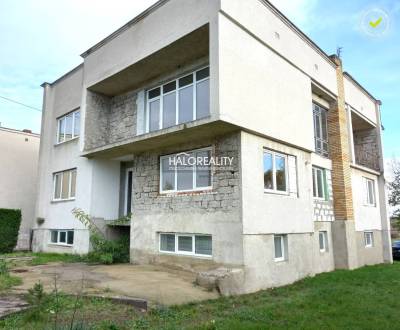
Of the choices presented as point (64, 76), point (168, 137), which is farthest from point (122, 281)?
point (64, 76)

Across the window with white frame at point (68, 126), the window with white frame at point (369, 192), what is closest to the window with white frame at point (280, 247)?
the window with white frame at point (369, 192)

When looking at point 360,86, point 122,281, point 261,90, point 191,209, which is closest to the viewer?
point 122,281

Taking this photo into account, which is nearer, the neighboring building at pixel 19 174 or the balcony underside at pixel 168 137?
the balcony underside at pixel 168 137

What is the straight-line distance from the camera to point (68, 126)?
52.8 feet

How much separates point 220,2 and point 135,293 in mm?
7338

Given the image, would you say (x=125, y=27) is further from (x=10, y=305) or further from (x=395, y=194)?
(x=395, y=194)

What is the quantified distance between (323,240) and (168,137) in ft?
23.2

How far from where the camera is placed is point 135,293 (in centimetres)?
721

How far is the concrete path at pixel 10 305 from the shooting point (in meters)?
5.70

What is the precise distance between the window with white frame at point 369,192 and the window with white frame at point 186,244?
1001 centimetres

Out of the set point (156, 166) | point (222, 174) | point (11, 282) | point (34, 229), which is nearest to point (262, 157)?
point (222, 174)

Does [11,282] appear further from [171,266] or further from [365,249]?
[365,249]

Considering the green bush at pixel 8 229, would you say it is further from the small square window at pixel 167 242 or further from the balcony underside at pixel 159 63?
the small square window at pixel 167 242

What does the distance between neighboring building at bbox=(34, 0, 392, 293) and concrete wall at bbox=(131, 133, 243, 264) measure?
0.04 meters
